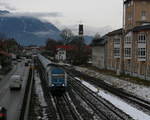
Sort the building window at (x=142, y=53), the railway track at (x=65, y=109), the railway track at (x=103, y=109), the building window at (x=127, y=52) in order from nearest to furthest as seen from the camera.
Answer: the railway track at (x=65, y=109)
the railway track at (x=103, y=109)
the building window at (x=142, y=53)
the building window at (x=127, y=52)

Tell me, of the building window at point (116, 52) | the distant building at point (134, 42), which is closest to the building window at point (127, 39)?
the distant building at point (134, 42)

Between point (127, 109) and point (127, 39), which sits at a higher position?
point (127, 39)

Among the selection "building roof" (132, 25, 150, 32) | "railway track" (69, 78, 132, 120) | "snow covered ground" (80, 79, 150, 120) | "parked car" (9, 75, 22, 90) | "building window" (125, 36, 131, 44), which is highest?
"building roof" (132, 25, 150, 32)

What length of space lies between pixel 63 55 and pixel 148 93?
93815 millimetres

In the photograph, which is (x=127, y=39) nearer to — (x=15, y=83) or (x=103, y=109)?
(x=15, y=83)

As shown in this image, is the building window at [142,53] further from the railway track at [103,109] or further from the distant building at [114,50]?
the railway track at [103,109]

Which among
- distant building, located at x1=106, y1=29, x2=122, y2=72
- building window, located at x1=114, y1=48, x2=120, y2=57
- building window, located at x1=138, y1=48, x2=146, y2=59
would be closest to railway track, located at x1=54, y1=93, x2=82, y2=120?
building window, located at x1=138, y1=48, x2=146, y2=59

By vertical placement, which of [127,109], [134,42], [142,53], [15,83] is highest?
[134,42]

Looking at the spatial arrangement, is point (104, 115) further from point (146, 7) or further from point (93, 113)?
point (146, 7)

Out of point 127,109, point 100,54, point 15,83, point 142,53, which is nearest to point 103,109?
point 127,109

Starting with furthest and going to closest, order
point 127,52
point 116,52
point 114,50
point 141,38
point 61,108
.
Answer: point 114,50 < point 116,52 < point 127,52 < point 141,38 < point 61,108

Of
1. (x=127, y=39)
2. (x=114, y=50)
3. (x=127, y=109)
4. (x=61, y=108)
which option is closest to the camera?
(x=127, y=109)

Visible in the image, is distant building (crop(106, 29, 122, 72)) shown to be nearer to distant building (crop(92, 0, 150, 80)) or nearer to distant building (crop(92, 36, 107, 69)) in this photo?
distant building (crop(92, 0, 150, 80))

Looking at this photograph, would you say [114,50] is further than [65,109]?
Yes
